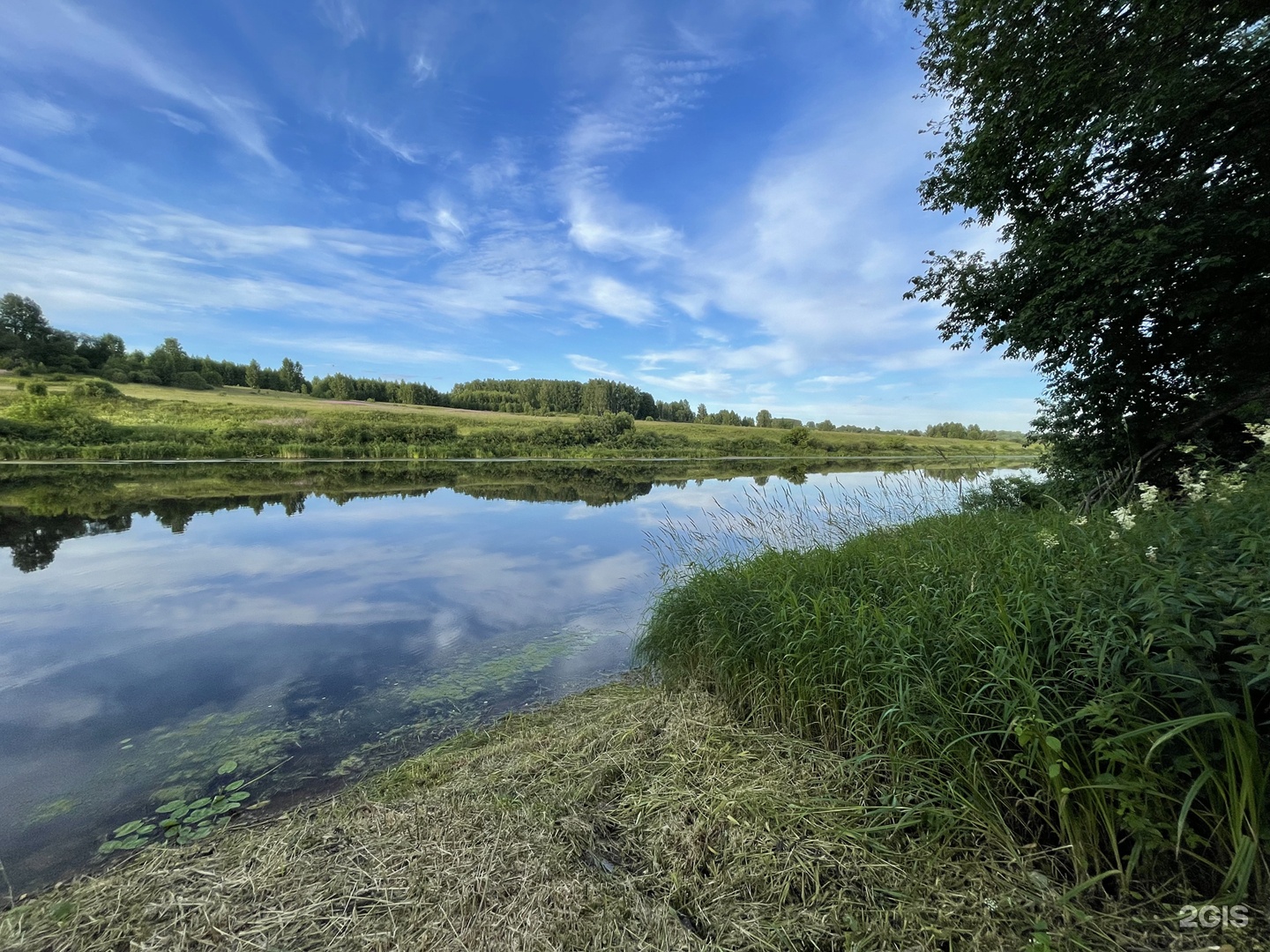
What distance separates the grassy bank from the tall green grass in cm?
3938

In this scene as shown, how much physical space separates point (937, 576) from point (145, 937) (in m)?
4.67

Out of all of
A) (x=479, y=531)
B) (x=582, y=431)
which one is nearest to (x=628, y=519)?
(x=479, y=531)

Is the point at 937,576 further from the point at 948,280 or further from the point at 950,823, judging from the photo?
the point at 948,280

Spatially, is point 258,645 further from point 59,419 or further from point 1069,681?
point 59,419

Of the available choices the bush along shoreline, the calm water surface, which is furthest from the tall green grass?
the calm water surface

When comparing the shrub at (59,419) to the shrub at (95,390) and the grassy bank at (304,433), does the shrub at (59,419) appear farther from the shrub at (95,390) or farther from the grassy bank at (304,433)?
the shrub at (95,390)

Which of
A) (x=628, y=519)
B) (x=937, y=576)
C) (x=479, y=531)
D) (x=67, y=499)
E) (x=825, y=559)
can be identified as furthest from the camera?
(x=67, y=499)

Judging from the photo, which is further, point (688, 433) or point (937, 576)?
point (688, 433)

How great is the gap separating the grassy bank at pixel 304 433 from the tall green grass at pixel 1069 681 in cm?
3938

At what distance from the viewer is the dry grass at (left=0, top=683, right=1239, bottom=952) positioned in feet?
6.06

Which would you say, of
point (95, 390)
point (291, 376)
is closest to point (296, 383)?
point (291, 376)

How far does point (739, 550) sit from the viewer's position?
682cm

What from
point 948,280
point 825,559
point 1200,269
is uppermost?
point 948,280

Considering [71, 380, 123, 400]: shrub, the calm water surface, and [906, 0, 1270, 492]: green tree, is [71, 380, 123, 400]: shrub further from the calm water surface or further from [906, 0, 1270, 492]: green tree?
[906, 0, 1270, 492]: green tree
